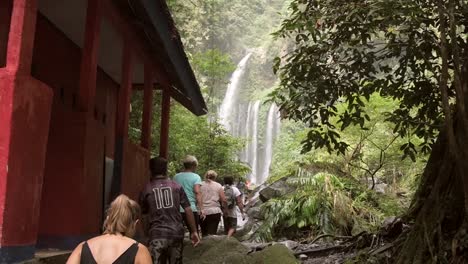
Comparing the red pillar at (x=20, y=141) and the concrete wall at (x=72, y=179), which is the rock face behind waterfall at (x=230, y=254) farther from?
the red pillar at (x=20, y=141)

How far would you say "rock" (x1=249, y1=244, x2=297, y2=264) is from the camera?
22.4 ft

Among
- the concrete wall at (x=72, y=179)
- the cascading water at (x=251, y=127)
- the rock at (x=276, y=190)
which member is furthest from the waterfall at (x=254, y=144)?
the concrete wall at (x=72, y=179)

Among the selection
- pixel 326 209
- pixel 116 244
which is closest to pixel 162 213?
pixel 116 244

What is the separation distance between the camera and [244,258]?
7281mm

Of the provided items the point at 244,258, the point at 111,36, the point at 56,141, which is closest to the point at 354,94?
the point at 244,258

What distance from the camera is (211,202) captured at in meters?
8.86

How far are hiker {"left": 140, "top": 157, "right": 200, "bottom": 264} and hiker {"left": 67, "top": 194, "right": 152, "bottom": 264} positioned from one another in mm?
2360

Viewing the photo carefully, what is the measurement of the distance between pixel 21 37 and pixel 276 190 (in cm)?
1206

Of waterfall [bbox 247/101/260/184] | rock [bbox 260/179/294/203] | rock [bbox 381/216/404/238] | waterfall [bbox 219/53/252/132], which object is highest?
waterfall [bbox 219/53/252/132]

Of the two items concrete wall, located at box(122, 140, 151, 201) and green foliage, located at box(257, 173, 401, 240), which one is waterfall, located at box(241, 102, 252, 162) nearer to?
green foliage, located at box(257, 173, 401, 240)

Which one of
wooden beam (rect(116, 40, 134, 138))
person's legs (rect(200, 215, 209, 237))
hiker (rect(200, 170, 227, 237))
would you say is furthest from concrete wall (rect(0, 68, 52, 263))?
person's legs (rect(200, 215, 209, 237))

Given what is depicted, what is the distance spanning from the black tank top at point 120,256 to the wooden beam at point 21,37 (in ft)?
5.27

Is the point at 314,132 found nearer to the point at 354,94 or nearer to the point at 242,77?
the point at 354,94

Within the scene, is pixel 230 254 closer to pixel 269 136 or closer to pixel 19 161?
pixel 19 161
